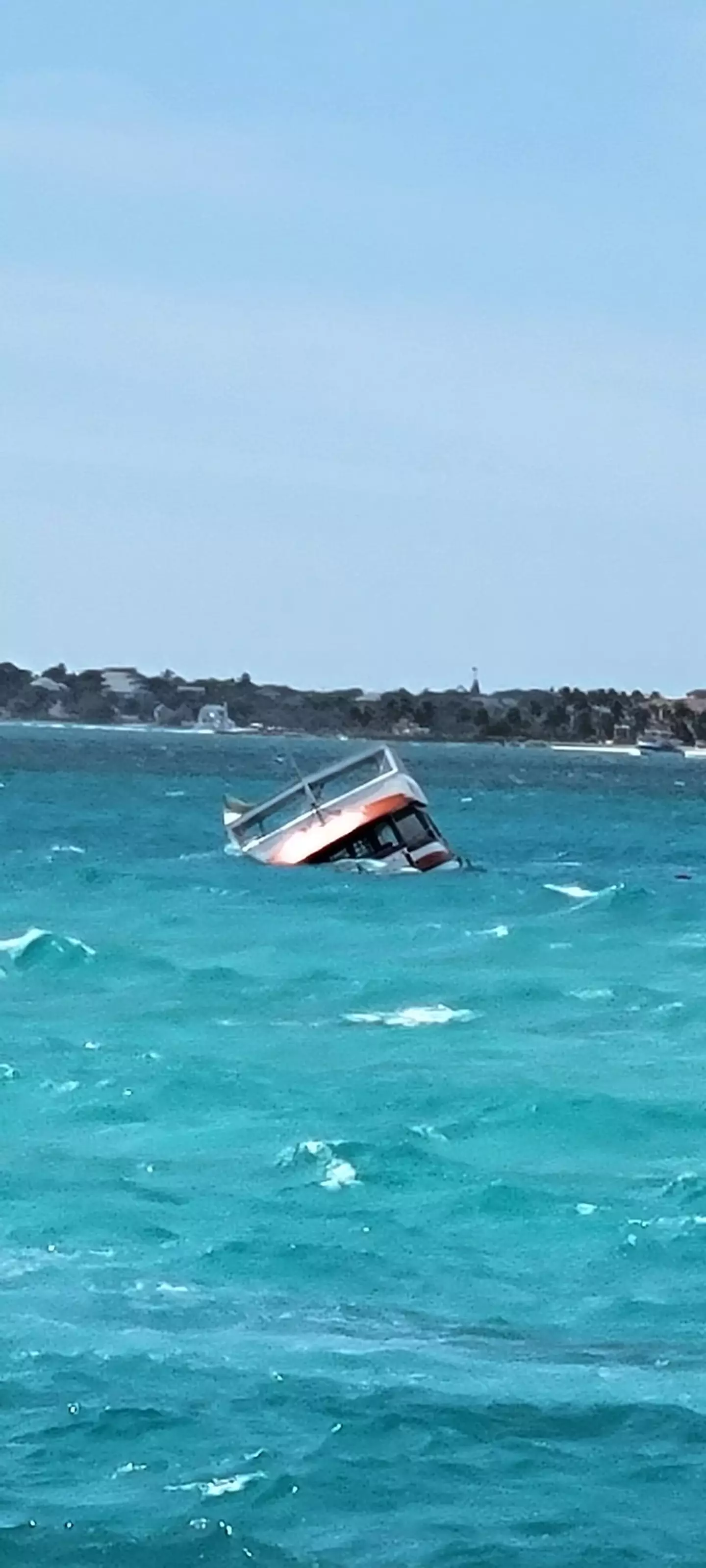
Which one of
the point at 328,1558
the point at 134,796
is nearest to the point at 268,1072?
A: the point at 328,1558

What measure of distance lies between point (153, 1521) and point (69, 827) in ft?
218

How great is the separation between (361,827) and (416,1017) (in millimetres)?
28296

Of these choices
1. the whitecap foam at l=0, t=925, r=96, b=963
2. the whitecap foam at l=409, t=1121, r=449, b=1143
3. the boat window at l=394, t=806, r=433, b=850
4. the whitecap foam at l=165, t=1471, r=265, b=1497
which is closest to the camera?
the whitecap foam at l=165, t=1471, r=265, b=1497

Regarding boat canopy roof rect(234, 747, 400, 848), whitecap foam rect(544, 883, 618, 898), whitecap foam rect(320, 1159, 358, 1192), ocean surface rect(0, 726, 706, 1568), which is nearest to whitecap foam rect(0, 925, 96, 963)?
ocean surface rect(0, 726, 706, 1568)

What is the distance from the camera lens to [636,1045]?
3188cm

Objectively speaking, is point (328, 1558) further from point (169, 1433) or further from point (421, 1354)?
point (421, 1354)

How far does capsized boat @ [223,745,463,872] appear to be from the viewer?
62.3m

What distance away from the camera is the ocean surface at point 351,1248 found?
1363 centimetres

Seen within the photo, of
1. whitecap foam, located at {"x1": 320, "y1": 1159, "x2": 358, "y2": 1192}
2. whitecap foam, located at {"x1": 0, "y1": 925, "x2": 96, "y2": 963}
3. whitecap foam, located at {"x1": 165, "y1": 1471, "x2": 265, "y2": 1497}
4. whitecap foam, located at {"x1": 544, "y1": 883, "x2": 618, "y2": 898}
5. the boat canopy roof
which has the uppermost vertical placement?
the boat canopy roof

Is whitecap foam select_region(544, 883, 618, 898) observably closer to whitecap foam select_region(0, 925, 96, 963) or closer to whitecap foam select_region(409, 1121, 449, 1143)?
whitecap foam select_region(0, 925, 96, 963)

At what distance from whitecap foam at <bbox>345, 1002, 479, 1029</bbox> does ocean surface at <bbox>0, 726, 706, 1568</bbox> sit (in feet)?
0.32

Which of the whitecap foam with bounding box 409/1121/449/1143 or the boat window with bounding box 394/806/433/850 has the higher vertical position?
the boat window with bounding box 394/806/433/850

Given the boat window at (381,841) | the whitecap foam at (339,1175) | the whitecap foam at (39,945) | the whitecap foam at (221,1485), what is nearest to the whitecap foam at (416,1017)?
the whitecap foam at (39,945)

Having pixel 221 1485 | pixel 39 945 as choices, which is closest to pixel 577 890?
pixel 39 945
